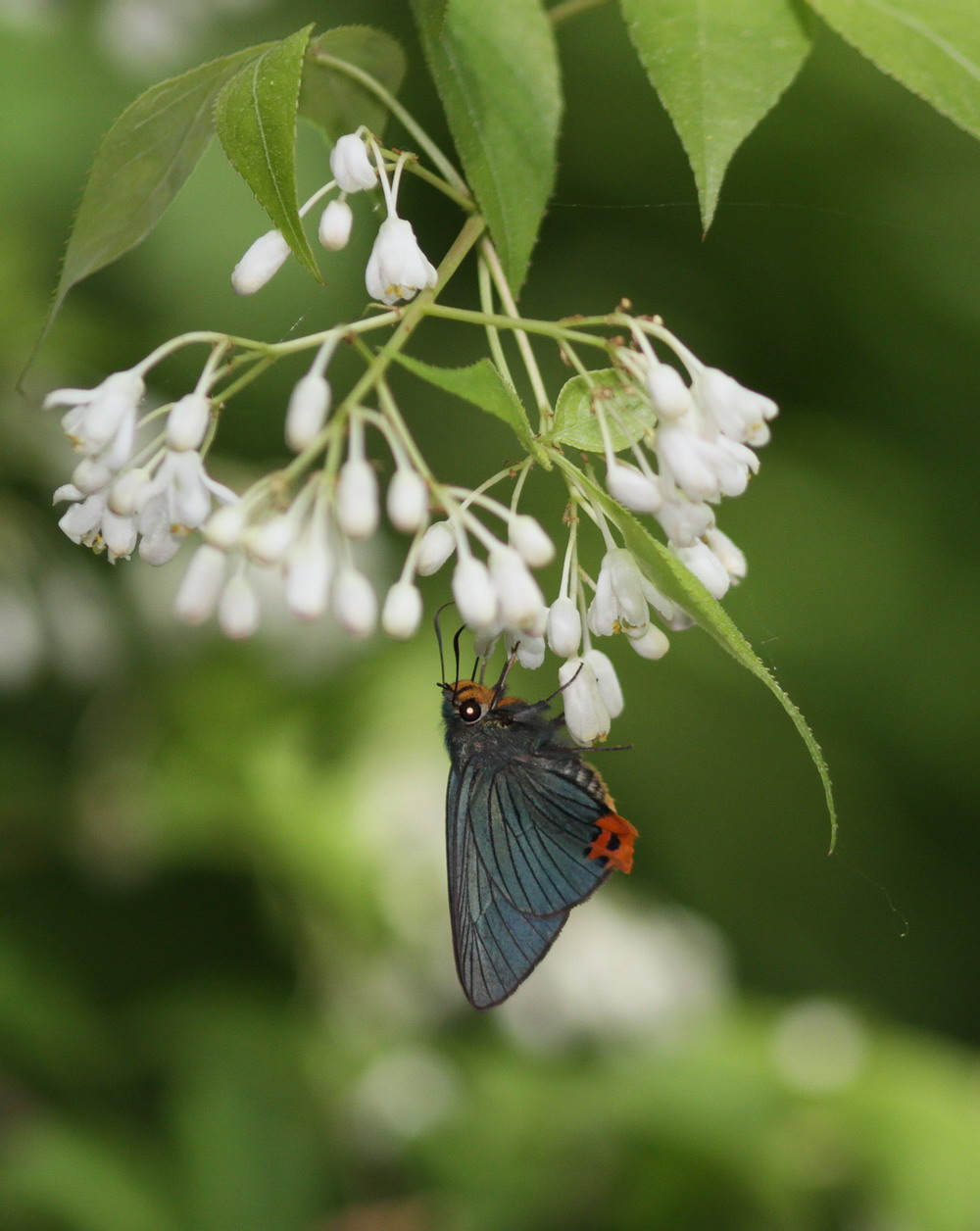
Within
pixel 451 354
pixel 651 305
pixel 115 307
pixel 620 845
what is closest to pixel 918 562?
pixel 651 305

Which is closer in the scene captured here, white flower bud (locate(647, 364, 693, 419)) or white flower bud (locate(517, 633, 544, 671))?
white flower bud (locate(647, 364, 693, 419))

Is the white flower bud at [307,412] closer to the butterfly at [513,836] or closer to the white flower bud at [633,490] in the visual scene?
the white flower bud at [633,490]

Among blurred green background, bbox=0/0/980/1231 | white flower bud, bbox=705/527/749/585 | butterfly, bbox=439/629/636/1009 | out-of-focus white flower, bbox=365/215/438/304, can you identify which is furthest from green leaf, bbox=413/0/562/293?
blurred green background, bbox=0/0/980/1231

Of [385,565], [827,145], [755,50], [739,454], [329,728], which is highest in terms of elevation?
[755,50]

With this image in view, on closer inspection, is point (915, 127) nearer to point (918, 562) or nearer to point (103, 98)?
point (918, 562)

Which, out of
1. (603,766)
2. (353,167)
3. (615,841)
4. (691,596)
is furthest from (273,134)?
(603,766)

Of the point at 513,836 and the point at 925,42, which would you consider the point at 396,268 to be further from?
the point at 513,836

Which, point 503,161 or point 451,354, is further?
point 451,354

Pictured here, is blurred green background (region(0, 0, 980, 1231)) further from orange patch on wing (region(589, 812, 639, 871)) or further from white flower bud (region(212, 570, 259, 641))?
white flower bud (region(212, 570, 259, 641))
